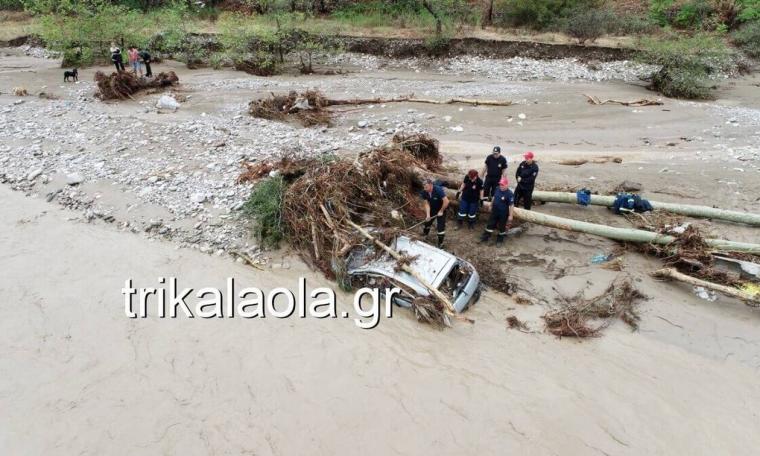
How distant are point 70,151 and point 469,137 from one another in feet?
34.9

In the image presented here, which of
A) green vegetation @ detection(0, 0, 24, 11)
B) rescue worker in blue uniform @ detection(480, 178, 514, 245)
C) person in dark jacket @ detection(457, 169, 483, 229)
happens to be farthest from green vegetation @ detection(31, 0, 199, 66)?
rescue worker in blue uniform @ detection(480, 178, 514, 245)

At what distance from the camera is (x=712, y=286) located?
655cm

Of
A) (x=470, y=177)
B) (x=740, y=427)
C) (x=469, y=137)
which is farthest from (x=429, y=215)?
(x=469, y=137)

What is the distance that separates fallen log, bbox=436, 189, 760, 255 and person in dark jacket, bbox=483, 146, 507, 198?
1.50ft

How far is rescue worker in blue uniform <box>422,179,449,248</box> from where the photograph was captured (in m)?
7.51

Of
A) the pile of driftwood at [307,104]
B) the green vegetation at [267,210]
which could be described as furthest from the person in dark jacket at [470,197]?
the pile of driftwood at [307,104]

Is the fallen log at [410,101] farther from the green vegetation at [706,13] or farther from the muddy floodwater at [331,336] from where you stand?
the green vegetation at [706,13]

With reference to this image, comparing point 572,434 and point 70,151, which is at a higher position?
point 70,151

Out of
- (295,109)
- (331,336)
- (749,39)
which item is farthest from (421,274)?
(749,39)

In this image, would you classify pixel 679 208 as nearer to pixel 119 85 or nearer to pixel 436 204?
pixel 436 204

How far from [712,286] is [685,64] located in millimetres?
12510

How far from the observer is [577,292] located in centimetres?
702

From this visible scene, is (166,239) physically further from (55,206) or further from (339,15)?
(339,15)

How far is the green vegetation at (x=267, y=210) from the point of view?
816cm
